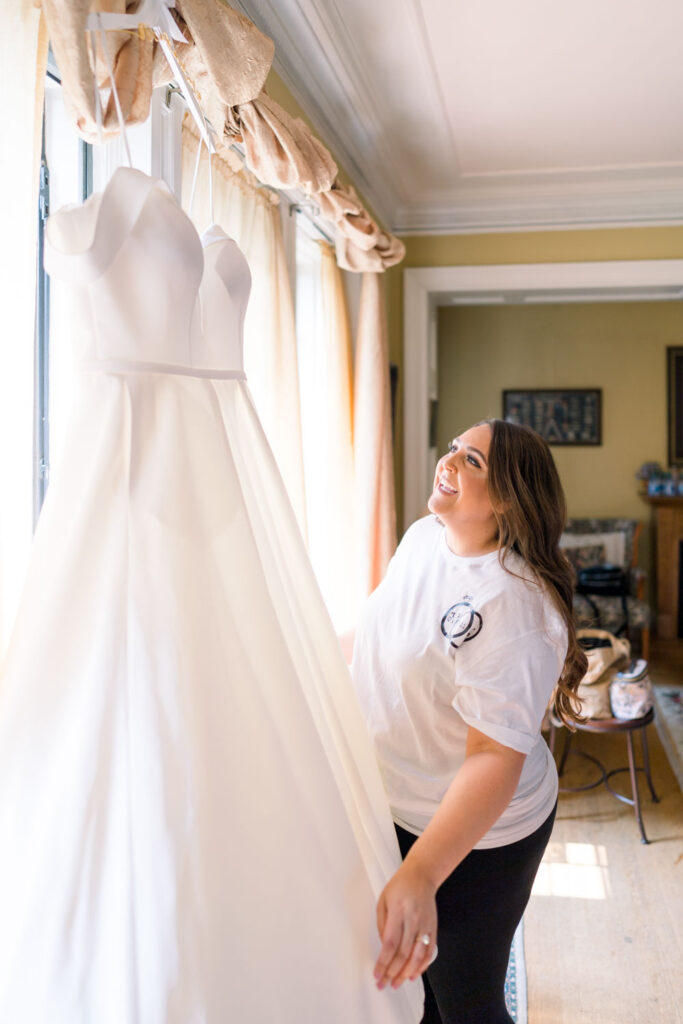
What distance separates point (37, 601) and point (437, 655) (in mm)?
692

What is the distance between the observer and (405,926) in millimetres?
929

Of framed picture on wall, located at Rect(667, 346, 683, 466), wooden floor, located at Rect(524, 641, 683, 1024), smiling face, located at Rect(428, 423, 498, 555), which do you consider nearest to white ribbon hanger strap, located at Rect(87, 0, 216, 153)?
smiling face, located at Rect(428, 423, 498, 555)

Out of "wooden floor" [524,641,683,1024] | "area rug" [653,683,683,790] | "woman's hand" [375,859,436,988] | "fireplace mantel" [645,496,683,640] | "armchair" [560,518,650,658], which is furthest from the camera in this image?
"fireplace mantel" [645,496,683,640]

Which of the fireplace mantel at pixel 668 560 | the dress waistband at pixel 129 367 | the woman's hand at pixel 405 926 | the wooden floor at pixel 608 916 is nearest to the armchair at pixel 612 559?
the fireplace mantel at pixel 668 560

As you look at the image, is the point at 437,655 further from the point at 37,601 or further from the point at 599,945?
the point at 599,945

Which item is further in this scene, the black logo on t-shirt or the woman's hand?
the black logo on t-shirt

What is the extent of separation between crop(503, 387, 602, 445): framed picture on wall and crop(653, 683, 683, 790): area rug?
2.29m

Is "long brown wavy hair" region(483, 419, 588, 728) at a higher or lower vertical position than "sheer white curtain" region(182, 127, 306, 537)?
lower

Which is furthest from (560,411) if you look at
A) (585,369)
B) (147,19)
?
(147,19)

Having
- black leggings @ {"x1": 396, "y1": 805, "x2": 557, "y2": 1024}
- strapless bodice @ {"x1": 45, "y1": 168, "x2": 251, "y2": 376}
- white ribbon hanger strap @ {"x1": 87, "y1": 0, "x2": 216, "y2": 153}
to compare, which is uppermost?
white ribbon hanger strap @ {"x1": 87, "y1": 0, "x2": 216, "y2": 153}

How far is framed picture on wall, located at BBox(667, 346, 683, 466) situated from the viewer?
6352mm

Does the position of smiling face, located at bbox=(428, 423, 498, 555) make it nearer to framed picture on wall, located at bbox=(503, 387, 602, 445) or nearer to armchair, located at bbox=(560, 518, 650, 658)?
armchair, located at bbox=(560, 518, 650, 658)

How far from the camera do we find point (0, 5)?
103 centimetres

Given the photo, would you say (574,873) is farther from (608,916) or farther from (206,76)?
(206,76)
